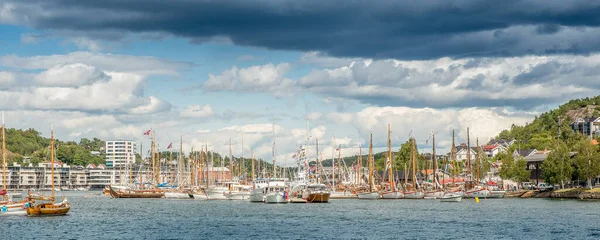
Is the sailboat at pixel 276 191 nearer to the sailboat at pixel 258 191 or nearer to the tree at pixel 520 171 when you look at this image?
the sailboat at pixel 258 191

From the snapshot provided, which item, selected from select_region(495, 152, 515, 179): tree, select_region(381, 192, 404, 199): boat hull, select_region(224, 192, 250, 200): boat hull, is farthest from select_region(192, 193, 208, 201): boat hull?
select_region(495, 152, 515, 179): tree

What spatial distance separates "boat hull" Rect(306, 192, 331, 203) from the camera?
148m

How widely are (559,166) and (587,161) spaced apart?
20.4 feet

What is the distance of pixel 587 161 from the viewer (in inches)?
6201

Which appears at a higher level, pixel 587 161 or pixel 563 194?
pixel 587 161

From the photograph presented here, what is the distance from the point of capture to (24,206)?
10450cm

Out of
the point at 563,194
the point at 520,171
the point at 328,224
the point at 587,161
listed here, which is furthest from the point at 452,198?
the point at 328,224

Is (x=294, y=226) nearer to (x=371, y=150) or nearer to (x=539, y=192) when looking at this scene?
(x=371, y=150)

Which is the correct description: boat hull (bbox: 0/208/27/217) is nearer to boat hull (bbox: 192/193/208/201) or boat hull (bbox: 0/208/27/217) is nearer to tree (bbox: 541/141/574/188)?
boat hull (bbox: 192/193/208/201)

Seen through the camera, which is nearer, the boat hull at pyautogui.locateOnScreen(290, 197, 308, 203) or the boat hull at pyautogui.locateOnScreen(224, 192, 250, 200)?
the boat hull at pyautogui.locateOnScreen(290, 197, 308, 203)

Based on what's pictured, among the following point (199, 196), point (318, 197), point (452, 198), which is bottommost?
point (452, 198)

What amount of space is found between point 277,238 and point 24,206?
43.8 metres

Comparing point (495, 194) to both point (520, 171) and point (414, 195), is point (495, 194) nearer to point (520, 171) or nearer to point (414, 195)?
point (520, 171)

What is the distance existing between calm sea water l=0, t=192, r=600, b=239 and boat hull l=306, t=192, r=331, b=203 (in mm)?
23408
